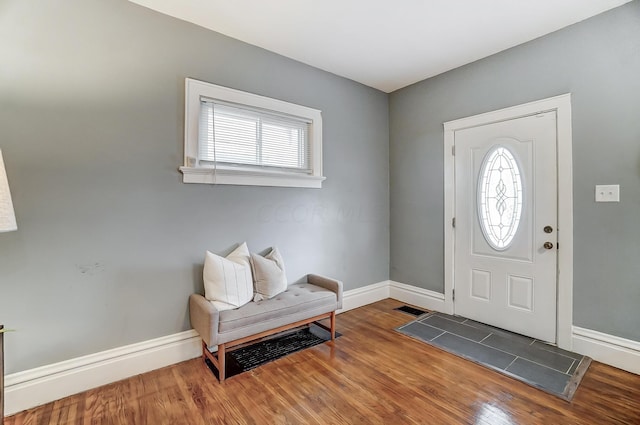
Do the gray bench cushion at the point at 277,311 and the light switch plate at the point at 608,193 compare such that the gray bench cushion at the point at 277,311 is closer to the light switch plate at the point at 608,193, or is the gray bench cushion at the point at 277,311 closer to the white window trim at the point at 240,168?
the white window trim at the point at 240,168

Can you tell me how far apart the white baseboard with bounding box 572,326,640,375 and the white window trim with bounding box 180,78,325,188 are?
2640 mm

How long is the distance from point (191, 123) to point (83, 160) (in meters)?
0.78

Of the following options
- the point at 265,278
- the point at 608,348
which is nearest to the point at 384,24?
the point at 265,278

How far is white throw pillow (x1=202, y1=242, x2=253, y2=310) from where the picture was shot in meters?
2.26

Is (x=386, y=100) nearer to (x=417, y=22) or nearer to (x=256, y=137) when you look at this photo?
(x=417, y=22)

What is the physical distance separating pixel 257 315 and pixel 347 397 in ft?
2.75

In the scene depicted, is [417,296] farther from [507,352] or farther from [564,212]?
[564,212]

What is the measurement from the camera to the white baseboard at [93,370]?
1780 millimetres

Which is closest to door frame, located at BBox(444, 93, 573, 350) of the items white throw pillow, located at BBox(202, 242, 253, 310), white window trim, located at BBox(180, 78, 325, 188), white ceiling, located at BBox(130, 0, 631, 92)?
white ceiling, located at BBox(130, 0, 631, 92)

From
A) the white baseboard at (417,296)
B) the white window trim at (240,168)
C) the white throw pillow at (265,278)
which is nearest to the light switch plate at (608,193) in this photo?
the white baseboard at (417,296)

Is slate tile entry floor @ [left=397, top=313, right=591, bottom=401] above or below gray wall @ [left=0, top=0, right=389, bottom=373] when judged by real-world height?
below

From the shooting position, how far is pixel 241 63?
266 cm

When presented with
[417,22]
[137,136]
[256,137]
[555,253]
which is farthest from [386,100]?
[137,136]

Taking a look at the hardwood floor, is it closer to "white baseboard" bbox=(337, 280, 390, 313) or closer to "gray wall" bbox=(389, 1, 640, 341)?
"gray wall" bbox=(389, 1, 640, 341)
